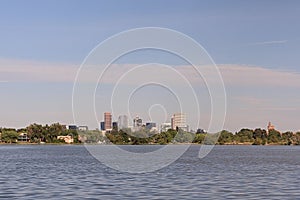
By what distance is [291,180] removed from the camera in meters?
56.4

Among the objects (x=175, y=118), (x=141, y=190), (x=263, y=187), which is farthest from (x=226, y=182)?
(x=175, y=118)

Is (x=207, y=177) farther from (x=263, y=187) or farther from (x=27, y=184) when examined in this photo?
(x=27, y=184)

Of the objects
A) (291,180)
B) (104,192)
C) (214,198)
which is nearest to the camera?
(214,198)

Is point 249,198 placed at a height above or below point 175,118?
below

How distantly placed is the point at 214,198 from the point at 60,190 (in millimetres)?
11680

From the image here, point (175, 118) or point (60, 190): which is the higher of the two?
point (175, 118)

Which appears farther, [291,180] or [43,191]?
[291,180]

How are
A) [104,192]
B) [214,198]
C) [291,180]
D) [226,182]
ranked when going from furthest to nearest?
[291,180] < [226,182] < [104,192] < [214,198]

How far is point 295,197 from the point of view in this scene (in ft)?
138

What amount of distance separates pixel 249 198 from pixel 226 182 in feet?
38.6

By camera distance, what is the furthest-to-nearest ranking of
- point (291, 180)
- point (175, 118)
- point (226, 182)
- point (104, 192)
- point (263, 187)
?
point (175, 118)
point (291, 180)
point (226, 182)
point (263, 187)
point (104, 192)

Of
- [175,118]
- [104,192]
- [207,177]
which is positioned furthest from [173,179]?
[175,118]

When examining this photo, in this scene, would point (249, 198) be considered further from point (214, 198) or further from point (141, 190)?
point (141, 190)

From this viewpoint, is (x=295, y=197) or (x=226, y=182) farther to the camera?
(x=226, y=182)
